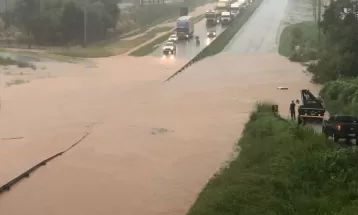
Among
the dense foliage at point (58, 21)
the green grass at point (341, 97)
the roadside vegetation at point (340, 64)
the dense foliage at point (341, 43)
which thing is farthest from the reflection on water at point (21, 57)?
the green grass at point (341, 97)

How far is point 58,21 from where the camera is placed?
5959cm

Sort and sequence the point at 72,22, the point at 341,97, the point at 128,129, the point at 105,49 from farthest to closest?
the point at 72,22
the point at 105,49
the point at 341,97
the point at 128,129

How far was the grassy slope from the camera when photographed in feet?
174

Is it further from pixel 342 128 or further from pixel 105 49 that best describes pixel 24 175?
pixel 105 49

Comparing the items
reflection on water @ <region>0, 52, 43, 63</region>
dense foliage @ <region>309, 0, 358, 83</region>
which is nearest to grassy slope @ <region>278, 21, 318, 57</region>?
dense foliage @ <region>309, 0, 358, 83</region>

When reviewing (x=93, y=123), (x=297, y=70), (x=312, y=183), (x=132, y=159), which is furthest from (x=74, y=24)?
(x=312, y=183)

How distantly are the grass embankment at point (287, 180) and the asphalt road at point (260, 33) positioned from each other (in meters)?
35.5

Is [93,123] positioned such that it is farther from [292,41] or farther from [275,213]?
[292,41]

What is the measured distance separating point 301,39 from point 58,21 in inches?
985

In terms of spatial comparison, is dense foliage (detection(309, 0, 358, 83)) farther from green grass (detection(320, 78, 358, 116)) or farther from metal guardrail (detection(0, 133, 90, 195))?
metal guardrail (detection(0, 133, 90, 195))

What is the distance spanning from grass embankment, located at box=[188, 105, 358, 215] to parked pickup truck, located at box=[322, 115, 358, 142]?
1.61 feet

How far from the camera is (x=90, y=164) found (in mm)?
20062

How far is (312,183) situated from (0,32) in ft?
186

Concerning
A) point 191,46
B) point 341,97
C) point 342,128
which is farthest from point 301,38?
point 342,128
